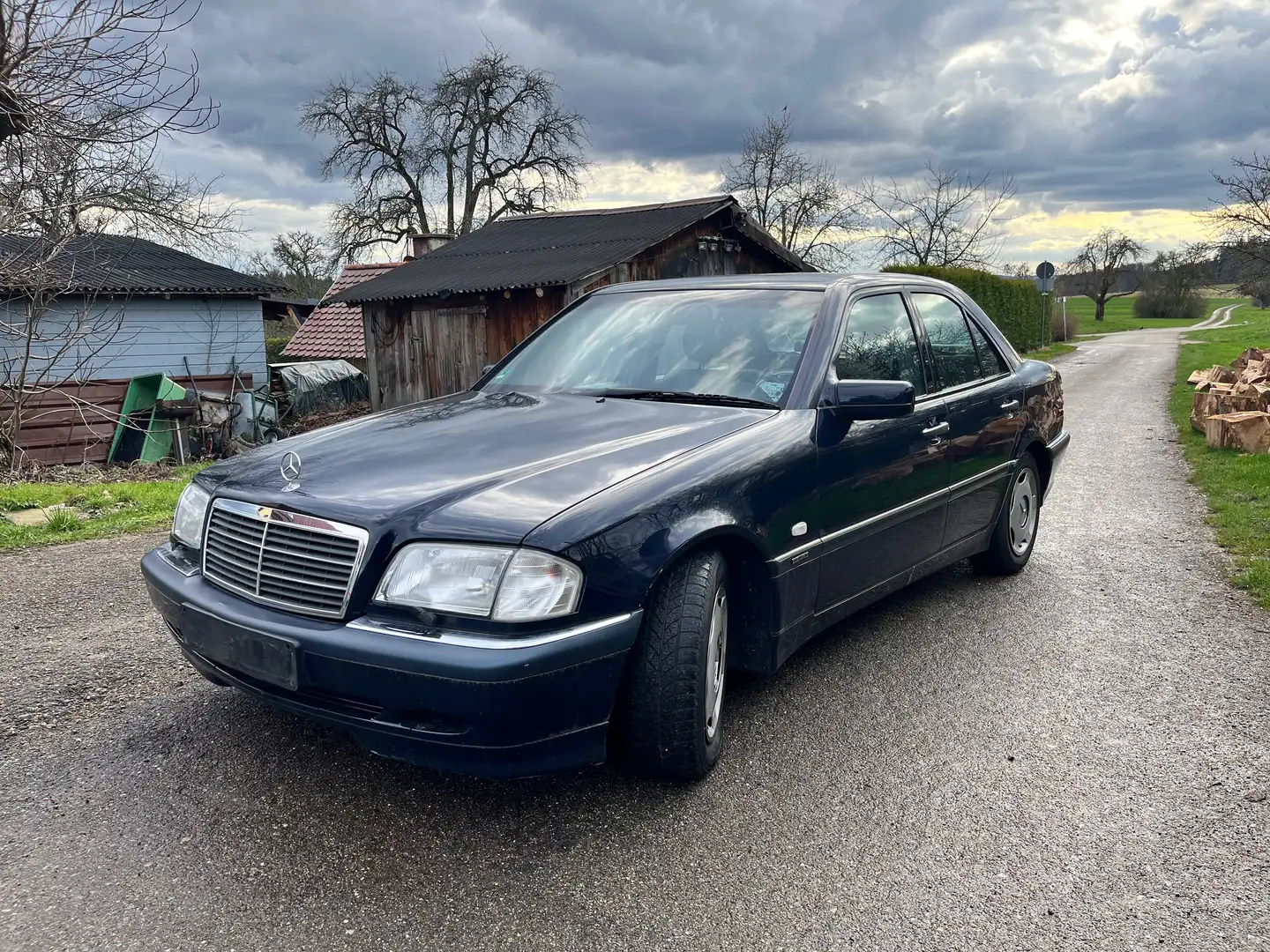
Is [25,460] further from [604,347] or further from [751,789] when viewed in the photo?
[751,789]

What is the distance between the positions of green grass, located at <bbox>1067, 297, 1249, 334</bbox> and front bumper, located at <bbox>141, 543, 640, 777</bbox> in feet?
169

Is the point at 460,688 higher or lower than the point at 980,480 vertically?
lower

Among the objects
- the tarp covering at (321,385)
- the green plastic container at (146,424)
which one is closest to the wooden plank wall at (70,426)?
the green plastic container at (146,424)

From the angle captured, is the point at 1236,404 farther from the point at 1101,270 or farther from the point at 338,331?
the point at 1101,270

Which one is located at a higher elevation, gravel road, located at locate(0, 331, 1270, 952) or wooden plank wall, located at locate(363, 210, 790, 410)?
wooden plank wall, located at locate(363, 210, 790, 410)

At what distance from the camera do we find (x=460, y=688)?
232 cm

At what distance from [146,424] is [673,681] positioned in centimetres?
1730

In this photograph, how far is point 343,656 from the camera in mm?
2416

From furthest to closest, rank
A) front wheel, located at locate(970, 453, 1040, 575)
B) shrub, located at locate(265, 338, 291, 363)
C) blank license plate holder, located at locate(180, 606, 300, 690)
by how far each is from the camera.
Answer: shrub, located at locate(265, 338, 291, 363) < front wheel, located at locate(970, 453, 1040, 575) < blank license plate holder, located at locate(180, 606, 300, 690)

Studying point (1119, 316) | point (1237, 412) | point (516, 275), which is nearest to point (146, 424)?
point (516, 275)

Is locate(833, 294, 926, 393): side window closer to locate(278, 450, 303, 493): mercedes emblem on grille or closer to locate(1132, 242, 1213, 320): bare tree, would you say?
locate(278, 450, 303, 493): mercedes emblem on grille

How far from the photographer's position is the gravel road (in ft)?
7.47

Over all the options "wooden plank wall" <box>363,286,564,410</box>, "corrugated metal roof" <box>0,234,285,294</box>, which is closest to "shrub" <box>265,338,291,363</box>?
"corrugated metal roof" <box>0,234,285,294</box>

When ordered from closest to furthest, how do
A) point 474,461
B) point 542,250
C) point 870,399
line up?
point 474,461 < point 870,399 < point 542,250
